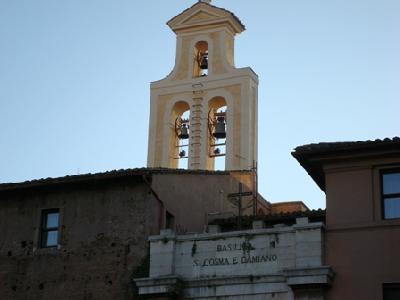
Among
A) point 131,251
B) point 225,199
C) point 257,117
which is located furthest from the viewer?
point 257,117

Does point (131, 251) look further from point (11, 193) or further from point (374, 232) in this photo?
point (374, 232)

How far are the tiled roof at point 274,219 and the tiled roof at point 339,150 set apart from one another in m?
1.90

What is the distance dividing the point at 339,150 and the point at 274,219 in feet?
13.3

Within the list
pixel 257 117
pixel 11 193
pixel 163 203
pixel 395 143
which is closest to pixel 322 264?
pixel 395 143

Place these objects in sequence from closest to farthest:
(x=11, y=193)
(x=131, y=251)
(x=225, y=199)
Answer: (x=131, y=251) → (x=11, y=193) → (x=225, y=199)

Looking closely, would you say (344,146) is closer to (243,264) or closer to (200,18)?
(243,264)

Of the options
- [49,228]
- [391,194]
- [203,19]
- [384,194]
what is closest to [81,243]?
[49,228]

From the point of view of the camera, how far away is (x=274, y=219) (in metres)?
33.0

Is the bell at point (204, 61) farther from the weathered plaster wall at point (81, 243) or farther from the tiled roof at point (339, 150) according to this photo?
the tiled roof at point (339, 150)

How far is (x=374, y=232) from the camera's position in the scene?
95.2 feet

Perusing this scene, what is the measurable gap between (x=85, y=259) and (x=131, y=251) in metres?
Result: 1.53

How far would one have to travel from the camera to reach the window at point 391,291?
28.3 m

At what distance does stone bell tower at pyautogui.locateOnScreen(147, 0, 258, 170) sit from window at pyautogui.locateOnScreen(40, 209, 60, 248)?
43.8 ft

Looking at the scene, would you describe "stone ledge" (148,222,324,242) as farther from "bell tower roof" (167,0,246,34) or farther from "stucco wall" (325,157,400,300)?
"bell tower roof" (167,0,246,34)
